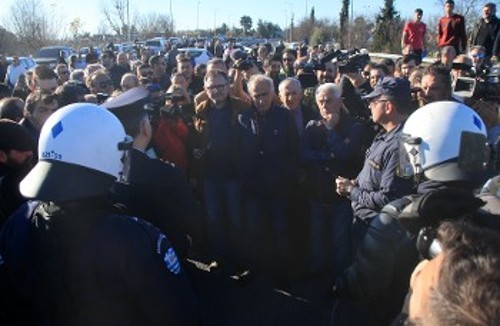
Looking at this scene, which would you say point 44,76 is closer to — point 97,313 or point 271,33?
point 97,313

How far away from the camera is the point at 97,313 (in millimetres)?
1847

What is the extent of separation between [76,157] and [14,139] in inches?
58.9

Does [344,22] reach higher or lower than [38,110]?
higher

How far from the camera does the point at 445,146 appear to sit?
86.7 inches

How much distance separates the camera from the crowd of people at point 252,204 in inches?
67.4

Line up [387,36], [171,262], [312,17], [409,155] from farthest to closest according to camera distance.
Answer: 1. [312,17]
2. [387,36]
3. [409,155]
4. [171,262]

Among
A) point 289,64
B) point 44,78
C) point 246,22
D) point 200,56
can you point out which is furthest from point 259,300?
point 246,22

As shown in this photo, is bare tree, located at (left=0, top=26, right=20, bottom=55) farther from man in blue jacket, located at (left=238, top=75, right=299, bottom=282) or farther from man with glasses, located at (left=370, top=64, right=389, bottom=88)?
man in blue jacket, located at (left=238, top=75, right=299, bottom=282)

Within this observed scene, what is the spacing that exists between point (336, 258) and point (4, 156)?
299 cm

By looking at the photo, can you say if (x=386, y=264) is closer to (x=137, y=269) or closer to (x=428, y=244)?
(x=428, y=244)

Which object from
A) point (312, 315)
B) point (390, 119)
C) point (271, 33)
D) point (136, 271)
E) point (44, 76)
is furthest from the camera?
point (271, 33)

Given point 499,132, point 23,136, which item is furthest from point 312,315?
point 23,136

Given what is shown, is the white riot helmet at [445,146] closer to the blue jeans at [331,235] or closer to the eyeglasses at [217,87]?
the blue jeans at [331,235]

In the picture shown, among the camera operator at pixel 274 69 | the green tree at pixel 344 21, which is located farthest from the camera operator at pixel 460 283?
the green tree at pixel 344 21
